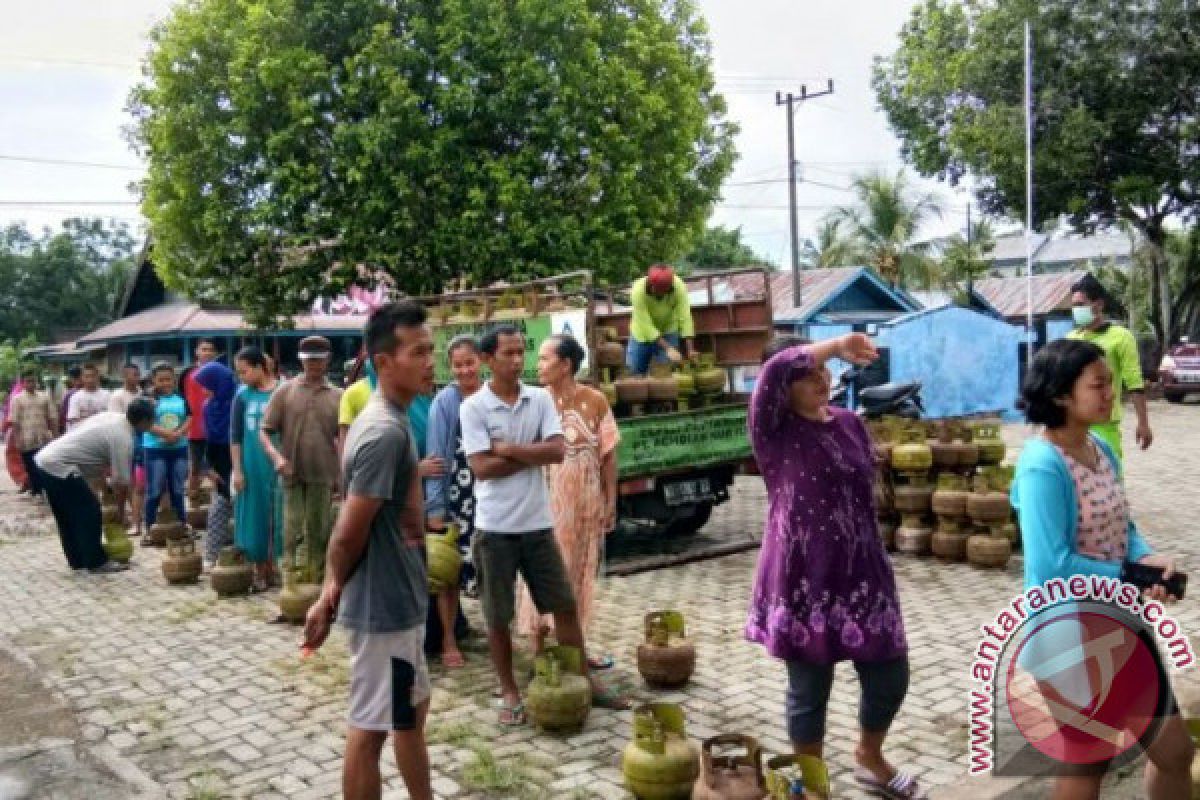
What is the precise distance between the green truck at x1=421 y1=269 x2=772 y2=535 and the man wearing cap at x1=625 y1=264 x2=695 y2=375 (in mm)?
292

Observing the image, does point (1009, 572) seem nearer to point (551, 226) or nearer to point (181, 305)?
point (551, 226)

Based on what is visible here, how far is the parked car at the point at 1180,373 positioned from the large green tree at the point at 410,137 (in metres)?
13.9

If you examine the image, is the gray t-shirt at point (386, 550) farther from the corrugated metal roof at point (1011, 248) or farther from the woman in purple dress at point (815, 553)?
the corrugated metal roof at point (1011, 248)

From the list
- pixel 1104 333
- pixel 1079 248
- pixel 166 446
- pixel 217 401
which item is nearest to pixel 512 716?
pixel 1104 333

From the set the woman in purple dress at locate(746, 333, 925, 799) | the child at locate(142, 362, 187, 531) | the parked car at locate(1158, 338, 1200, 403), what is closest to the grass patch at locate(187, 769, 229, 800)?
the woman in purple dress at locate(746, 333, 925, 799)

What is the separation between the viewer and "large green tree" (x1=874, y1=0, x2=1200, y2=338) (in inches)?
837

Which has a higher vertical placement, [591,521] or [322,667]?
[591,521]

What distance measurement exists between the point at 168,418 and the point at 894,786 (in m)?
8.46

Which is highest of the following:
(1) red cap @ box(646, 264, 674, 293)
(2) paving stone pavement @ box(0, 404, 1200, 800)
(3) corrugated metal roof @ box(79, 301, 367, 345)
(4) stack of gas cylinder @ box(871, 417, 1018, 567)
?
(3) corrugated metal roof @ box(79, 301, 367, 345)

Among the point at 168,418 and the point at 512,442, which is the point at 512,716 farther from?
the point at 168,418

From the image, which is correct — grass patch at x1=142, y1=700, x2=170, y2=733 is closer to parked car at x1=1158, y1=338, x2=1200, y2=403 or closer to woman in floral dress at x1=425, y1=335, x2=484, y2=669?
woman in floral dress at x1=425, y1=335, x2=484, y2=669

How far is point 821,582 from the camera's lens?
3.44 metres

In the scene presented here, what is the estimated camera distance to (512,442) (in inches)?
188

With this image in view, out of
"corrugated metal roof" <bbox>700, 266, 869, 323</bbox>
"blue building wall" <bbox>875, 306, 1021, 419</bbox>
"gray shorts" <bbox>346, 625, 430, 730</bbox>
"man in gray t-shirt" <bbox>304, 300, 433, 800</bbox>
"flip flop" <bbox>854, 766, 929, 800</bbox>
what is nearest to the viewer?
"man in gray t-shirt" <bbox>304, 300, 433, 800</bbox>
